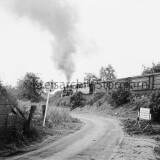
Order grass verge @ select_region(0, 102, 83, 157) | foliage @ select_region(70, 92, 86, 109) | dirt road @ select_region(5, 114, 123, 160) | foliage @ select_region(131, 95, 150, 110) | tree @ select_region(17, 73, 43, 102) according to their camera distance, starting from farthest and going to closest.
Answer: foliage @ select_region(70, 92, 86, 109)
tree @ select_region(17, 73, 43, 102)
foliage @ select_region(131, 95, 150, 110)
grass verge @ select_region(0, 102, 83, 157)
dirt road @ select_region(5, 114, 123, 160)

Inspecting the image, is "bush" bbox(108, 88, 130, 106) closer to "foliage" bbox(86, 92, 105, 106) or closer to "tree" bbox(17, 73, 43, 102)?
"foliage" bbox(86, 92, 105, 106)

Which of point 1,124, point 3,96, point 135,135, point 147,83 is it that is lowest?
point 135,135

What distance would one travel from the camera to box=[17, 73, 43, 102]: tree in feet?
124

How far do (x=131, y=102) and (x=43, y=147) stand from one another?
21161mm

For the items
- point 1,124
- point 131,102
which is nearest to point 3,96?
point 1,124

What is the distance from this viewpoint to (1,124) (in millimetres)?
11008

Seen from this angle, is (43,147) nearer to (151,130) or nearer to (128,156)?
(128,156)

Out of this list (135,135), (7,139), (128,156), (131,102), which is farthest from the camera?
(131,102)

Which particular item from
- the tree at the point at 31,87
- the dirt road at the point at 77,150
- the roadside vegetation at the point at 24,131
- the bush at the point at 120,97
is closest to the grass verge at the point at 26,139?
the roadside vegetation at the point at 24,131

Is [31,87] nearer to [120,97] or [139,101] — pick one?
[120,97]

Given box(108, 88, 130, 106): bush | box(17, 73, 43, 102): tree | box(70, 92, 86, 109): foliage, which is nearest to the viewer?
box(108, 88, 130, 106): bush

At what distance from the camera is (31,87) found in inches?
1548

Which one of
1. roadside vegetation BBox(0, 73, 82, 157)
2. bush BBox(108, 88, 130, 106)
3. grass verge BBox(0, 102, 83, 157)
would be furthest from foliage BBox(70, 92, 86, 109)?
grass verge BBox(0, 102, 83, 157)

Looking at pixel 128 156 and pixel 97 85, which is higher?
pixel 97 85
